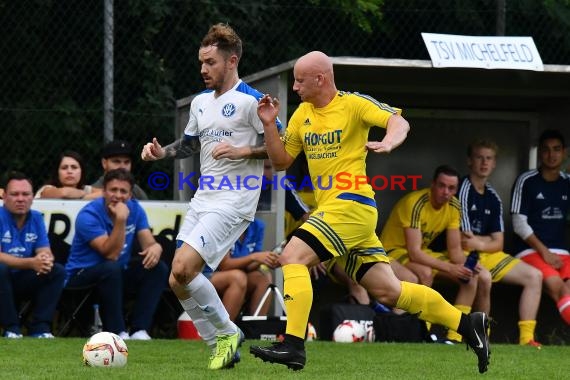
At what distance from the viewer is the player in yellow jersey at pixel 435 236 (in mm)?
11812

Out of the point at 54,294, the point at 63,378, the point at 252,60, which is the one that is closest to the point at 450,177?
the point at 252,60

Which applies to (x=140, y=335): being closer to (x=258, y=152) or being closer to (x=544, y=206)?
(x=258, y=152)

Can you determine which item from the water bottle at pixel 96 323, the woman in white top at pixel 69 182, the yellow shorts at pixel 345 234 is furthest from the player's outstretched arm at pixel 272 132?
the woman in white top at pixel 69 182

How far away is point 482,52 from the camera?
11.4 meters

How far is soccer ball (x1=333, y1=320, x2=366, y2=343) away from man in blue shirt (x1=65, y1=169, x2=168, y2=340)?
149cm

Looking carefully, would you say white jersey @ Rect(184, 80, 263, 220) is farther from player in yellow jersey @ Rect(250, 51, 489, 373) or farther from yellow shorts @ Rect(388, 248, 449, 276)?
yellow shorts @ Rect(388, 248, 449, 276)

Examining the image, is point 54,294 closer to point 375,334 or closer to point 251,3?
point 375,334

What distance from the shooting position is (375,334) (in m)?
11.3

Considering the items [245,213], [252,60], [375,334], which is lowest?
[375,334]

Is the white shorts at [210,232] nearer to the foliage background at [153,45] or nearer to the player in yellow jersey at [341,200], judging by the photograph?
the player in yellow jersey at [341,200]

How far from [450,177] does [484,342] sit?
4.39m

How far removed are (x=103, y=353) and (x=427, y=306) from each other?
1.94 metres

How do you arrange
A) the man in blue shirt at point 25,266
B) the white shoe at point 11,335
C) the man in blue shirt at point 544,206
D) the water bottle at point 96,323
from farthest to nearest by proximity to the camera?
the man in blue shirt at point 544,206 < the water bottle at point 96,323 < the man in blue shirt at point 25,266 < the white shoe at point 11,335

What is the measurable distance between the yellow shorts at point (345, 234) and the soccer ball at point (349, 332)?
11.0 feet
